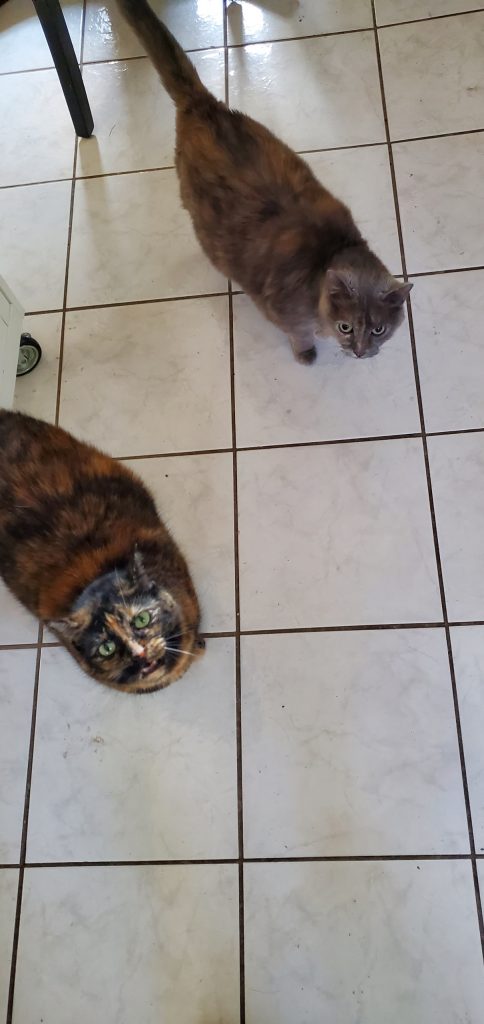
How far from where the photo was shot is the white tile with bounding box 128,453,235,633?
5.22 feet

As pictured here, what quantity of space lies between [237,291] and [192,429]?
1.39 ft

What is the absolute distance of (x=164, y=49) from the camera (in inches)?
60.3

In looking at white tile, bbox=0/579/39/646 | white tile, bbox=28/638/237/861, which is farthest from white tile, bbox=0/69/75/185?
white tile, bbox=28/638/237/861

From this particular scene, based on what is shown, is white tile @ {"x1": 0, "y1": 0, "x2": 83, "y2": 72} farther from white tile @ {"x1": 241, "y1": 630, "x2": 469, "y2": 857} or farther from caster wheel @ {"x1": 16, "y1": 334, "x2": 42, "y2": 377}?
white tile @ {"x1": 241, "y1": 630, "x2": 469, "y2": 857}

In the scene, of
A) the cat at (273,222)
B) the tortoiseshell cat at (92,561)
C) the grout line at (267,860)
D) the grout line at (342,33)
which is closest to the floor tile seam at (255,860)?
the grout line at (267,860)

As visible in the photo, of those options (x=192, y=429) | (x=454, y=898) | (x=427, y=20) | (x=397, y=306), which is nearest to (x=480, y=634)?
(x=454, y=898)

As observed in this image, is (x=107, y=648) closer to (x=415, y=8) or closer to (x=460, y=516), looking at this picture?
(x=460, y=516)

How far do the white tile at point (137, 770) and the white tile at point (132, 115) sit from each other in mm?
1497

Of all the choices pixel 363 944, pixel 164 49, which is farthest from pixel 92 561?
pixel 164 49

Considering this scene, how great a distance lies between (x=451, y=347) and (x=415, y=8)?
1.19 metres

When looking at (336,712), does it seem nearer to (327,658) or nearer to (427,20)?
(327,658)

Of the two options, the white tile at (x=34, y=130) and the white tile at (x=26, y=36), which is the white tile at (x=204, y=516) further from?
the white tile at (x=26, y=36)

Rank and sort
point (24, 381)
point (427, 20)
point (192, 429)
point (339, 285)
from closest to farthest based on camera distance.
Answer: point (339, 285) → point (192, 429) → point (24, 381) → point (427, 20)

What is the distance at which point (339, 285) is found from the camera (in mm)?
1343
